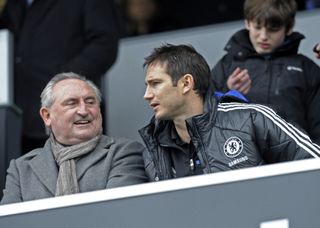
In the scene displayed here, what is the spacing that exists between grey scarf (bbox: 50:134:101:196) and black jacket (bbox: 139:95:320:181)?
49cm

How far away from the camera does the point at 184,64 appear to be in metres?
7.80

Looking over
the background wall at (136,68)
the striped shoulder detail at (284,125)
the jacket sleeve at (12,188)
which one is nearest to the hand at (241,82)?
the striped shoulder detail at (284,125)

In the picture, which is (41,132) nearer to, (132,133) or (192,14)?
(132,133)

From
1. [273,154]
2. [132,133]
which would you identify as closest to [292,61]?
[273,154]

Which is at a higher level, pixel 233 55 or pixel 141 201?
pixel 233 55

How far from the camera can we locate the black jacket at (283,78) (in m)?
8.32

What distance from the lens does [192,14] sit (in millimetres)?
11758

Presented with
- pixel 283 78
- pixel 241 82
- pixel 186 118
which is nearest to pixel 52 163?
pixel 186 118

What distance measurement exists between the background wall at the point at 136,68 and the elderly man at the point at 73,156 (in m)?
2.82

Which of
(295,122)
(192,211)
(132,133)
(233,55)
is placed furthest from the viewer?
(132,133)

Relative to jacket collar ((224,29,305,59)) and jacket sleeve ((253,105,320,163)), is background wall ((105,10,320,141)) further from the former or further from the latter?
jacket sleeve ((253,105,320,163))

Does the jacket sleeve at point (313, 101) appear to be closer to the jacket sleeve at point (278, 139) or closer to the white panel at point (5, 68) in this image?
the jacket sleeve at point (278, 139)

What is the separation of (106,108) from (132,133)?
0.38 m

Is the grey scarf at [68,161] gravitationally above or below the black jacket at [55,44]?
below
